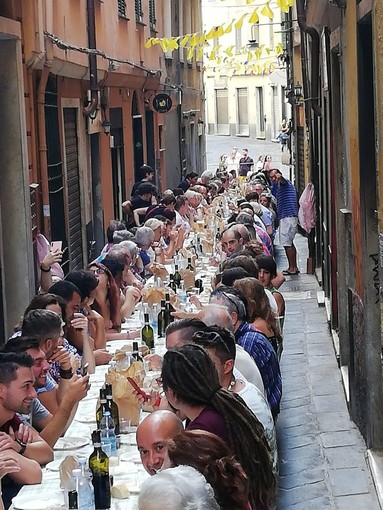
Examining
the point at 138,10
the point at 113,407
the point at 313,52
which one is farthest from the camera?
the point at 138,10

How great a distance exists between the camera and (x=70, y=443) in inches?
249

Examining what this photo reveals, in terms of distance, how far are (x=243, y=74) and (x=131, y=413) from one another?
50.4 meters

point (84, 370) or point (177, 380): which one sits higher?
point (177, 380)

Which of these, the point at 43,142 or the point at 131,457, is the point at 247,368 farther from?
the point at 43,142

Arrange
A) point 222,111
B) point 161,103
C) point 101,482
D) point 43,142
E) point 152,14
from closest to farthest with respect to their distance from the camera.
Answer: point 101,482 → point 43,142 → point 152,14 → point 161,103 → point 222,111

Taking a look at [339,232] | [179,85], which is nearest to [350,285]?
[339,232]

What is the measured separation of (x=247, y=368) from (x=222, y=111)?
54.4 m

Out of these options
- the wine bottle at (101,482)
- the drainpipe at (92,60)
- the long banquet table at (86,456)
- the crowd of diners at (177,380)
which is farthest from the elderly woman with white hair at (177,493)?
the drainpipe at (92,60)

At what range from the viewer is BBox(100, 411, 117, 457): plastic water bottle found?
6133 mm

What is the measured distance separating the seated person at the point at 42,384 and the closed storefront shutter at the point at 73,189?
7.82 metres

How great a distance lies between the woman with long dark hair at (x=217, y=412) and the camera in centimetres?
461

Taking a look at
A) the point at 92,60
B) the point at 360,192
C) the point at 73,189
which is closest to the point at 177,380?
the point at 360,192

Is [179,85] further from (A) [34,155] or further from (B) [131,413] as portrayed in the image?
(B) [131,413]

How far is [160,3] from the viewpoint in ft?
80.4
